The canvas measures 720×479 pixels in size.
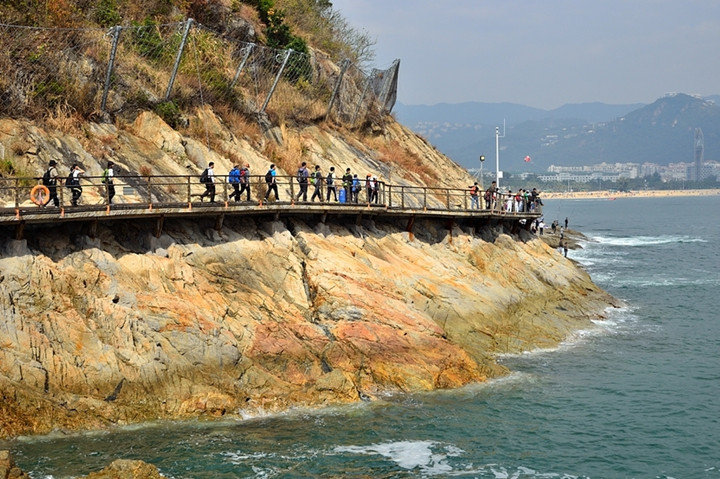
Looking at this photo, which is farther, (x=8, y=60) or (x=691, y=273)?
(x=691, y=273)

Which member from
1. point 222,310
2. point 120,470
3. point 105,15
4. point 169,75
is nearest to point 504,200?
point 169,75

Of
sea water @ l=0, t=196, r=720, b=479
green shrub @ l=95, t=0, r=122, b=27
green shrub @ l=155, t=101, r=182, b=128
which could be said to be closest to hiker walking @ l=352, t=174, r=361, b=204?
green shrub @ l=155, t=101, r=182, b=128

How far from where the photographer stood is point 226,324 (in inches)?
953

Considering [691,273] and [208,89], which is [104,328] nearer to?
[208,89]

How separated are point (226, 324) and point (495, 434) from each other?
7598mm

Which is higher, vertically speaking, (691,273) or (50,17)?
(50,17)

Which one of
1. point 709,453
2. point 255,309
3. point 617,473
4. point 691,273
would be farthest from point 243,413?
point 691,273

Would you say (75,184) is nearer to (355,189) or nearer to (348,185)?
(348,185)

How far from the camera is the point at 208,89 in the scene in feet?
128

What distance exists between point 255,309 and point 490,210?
51.0 ft

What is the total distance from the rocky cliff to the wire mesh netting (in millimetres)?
1547

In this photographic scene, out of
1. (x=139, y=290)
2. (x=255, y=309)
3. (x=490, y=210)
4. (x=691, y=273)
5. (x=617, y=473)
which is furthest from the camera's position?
(x=691, y=273)

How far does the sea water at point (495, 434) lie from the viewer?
A: 19.5 metres

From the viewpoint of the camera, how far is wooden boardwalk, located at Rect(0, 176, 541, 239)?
22750 mm
